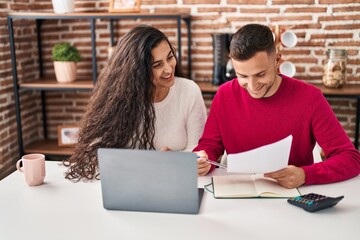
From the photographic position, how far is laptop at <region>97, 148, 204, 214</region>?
1296 millimetres

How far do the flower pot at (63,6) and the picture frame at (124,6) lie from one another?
28cm

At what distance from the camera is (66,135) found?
3654 millimetres

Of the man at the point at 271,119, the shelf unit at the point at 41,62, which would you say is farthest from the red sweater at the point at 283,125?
the shelf unit at the point at 41,62

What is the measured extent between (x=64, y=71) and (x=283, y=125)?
2.09 metres

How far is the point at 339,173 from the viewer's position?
1.60 metres

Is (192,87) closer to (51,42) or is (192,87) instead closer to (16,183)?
(16,183)

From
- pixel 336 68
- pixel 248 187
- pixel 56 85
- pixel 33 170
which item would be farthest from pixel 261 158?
pixel 56 85

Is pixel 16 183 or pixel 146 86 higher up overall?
pixel 146 86

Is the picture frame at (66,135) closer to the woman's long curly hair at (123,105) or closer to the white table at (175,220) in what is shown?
the woman's long curly hair at (123,105)

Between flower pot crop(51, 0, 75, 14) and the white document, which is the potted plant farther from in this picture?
the white document

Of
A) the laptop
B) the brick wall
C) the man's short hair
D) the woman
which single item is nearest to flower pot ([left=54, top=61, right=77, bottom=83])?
the brick wall

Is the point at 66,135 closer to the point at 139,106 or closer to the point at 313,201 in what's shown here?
the point at 139,106

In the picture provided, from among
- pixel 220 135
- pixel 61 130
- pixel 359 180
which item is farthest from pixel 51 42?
pixel 359 180

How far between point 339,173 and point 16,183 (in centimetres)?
111
